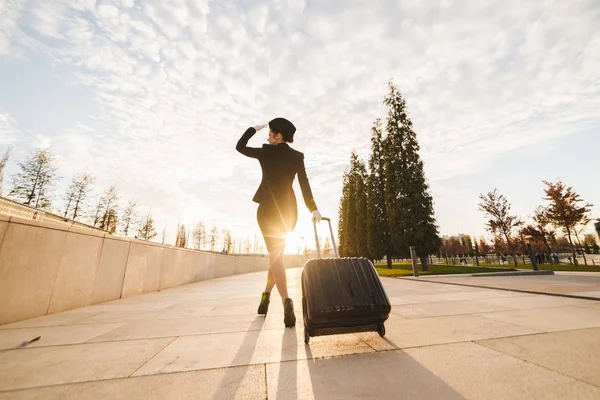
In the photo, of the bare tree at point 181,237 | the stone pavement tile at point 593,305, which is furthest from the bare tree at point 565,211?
the bare tree at point 181,237

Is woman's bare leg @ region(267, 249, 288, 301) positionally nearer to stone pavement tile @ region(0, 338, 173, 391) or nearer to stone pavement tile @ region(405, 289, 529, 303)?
stone pavement tile @ region(0, 338, 173, 391)

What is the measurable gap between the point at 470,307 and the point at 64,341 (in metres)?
4.70

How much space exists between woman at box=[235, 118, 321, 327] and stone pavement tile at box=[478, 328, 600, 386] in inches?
76.7

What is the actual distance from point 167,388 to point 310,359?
0.91m

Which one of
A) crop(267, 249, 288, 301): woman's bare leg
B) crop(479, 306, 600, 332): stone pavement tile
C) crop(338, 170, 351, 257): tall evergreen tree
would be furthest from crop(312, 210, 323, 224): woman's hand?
crop(338, 170, 351, 257): tall evergreen tree

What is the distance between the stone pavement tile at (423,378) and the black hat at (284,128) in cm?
247

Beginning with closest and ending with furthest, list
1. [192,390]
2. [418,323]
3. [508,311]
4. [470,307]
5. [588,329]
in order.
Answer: [192,390] < [588,329] < [418,323] < [508,311] < [470,307]

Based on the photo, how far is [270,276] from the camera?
3.23 meters

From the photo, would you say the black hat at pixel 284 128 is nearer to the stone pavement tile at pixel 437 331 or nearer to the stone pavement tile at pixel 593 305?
the stone pavement tile at pixel 437 331

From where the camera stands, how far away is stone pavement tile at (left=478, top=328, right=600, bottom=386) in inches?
61.1

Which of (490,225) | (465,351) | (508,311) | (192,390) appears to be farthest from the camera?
(490,225)

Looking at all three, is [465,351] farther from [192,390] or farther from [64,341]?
[64,341]

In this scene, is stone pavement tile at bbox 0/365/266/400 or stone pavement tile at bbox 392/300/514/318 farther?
stone pavement tile at bbox 392/300/514/318

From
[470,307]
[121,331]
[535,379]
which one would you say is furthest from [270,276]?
[470,307]
